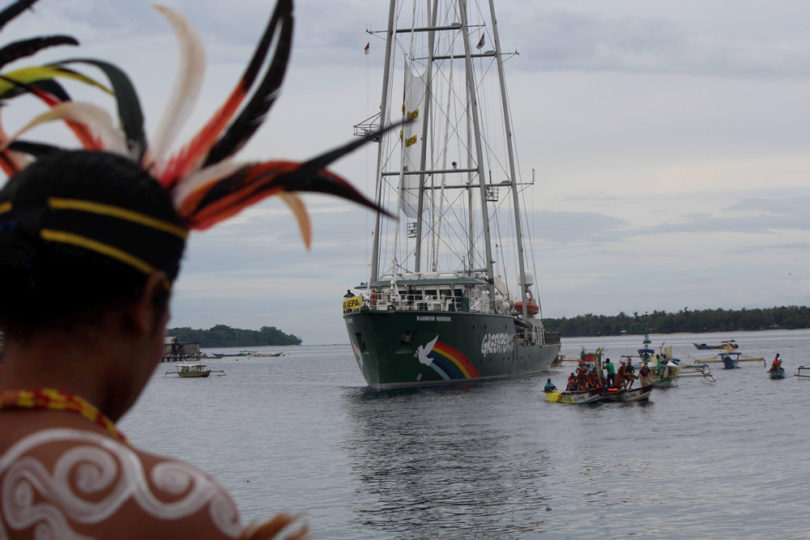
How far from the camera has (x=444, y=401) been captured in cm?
4281

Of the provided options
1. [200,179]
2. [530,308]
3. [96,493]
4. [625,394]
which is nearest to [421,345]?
[625,394]

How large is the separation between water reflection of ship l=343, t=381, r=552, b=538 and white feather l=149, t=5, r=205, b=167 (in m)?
16.2

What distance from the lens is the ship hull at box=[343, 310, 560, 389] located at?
45.2 metres

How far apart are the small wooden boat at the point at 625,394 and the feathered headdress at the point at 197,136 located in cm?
4141

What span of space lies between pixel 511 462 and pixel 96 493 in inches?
993

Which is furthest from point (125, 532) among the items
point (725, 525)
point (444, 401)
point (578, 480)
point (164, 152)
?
point (444, 401)

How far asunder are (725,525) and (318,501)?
8.74 meters

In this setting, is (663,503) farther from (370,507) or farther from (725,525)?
(370,507)

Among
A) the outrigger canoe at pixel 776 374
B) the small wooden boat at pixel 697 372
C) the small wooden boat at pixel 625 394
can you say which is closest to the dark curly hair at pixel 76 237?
the small wooden boat at pixel 625 394

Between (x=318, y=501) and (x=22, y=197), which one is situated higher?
(x=22, y=197)

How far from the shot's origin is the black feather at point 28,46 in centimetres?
226

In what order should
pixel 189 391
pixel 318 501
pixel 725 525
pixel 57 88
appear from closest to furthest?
1. pixel 57 88
2. pixel 725 525
3. pixel 318 501
4. pixel 189 391

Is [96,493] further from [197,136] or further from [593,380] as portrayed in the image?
[593,380]

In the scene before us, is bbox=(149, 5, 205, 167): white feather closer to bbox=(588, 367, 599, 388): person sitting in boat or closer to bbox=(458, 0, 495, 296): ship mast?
bbox=(588, 367, 599, 388): person sitting in boat
